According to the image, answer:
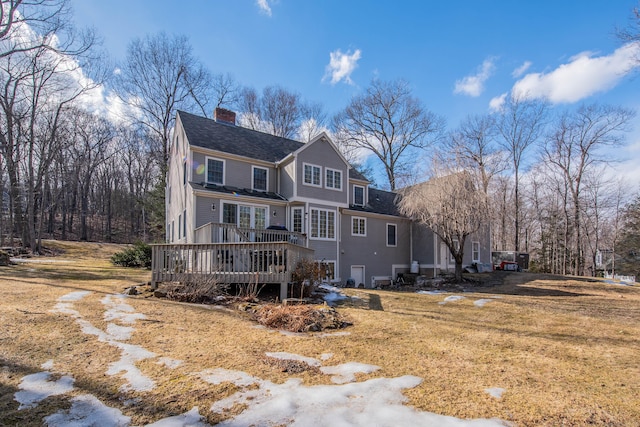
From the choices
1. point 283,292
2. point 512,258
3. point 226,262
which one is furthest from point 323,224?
point 512,258

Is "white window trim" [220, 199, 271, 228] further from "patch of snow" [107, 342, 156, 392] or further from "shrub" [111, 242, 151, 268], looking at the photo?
"patch of snow" [107, 342, 156, 392]

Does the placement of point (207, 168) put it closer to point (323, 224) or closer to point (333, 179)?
point (323, 224)

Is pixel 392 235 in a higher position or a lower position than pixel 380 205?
lower

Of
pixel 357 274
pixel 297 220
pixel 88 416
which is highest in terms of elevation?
pixel 297 220

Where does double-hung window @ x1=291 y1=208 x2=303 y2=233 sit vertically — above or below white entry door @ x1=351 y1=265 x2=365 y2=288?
above

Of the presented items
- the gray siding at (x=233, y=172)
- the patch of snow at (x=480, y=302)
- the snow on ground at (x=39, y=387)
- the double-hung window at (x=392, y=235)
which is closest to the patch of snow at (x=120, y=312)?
the snow on ground at (x=39, y=387)

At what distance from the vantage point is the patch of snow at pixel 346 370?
12.2 feet

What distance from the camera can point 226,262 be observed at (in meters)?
9.46

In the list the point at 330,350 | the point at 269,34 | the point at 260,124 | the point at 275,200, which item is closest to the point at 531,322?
the point at 330,350

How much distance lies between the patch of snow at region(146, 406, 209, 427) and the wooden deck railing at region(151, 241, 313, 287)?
5584 mm

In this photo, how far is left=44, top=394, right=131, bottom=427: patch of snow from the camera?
8.79ft

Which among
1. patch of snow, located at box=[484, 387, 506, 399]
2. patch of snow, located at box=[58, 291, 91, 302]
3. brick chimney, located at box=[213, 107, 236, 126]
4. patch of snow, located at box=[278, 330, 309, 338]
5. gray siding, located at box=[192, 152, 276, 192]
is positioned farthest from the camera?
brick chimney, located at box=[213, 107, 236, 126]

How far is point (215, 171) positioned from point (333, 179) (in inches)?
227

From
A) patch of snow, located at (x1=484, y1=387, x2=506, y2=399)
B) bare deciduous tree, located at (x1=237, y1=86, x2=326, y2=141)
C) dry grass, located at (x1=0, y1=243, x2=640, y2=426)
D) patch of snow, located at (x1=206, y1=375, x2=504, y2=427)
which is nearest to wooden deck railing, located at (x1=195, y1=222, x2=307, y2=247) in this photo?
dry grass, located at (x1=0, y1=243, x2=640, y2=426)
